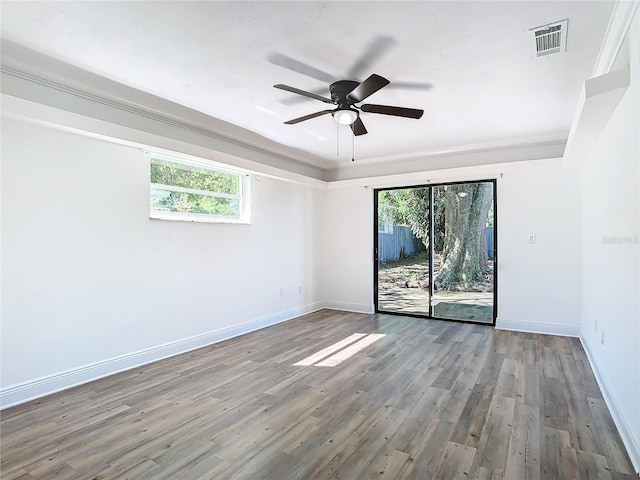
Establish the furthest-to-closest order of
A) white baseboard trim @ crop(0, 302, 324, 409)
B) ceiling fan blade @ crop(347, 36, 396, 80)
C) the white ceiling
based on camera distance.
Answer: white baseboard trim @ crop(0, 302, 324, 409) → ceiling fan blade @ crop(347, 36, 396, 80) → the white ceiling

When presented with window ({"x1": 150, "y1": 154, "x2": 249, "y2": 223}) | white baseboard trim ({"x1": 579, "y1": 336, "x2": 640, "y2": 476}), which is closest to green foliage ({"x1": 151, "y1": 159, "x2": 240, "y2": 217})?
window ({"x1": 150, "y1": 154, "x2": 249, "y2": 223})

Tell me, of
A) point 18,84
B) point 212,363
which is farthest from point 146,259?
point 18,84

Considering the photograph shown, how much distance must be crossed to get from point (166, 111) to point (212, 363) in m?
2.58

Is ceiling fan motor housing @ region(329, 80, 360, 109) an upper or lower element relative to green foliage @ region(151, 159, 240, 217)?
upper

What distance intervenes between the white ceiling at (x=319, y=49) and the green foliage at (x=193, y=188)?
0.83 metres

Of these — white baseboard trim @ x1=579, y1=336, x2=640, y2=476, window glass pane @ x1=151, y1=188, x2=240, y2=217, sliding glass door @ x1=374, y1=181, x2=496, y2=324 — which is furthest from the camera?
sliding glass door @ x1=374, y1=181, x2=496, y2=324

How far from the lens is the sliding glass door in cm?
521

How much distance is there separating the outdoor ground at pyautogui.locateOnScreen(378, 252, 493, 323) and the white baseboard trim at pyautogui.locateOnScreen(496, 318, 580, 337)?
9.3 inches

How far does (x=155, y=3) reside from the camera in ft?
6.41

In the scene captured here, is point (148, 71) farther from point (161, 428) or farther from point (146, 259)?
point (161, 428)

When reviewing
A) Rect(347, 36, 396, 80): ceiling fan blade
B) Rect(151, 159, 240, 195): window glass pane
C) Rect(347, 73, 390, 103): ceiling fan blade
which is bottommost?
Rect(151, 159, 240, 195): window glass pane

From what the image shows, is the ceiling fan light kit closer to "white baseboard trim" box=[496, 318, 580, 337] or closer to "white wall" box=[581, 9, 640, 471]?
"white wall" box=[581, 9, 640, 471]

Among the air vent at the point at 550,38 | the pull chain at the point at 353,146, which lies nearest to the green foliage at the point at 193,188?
the pull chain at the point at 353,146

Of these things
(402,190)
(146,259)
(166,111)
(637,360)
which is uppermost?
(166,111)
